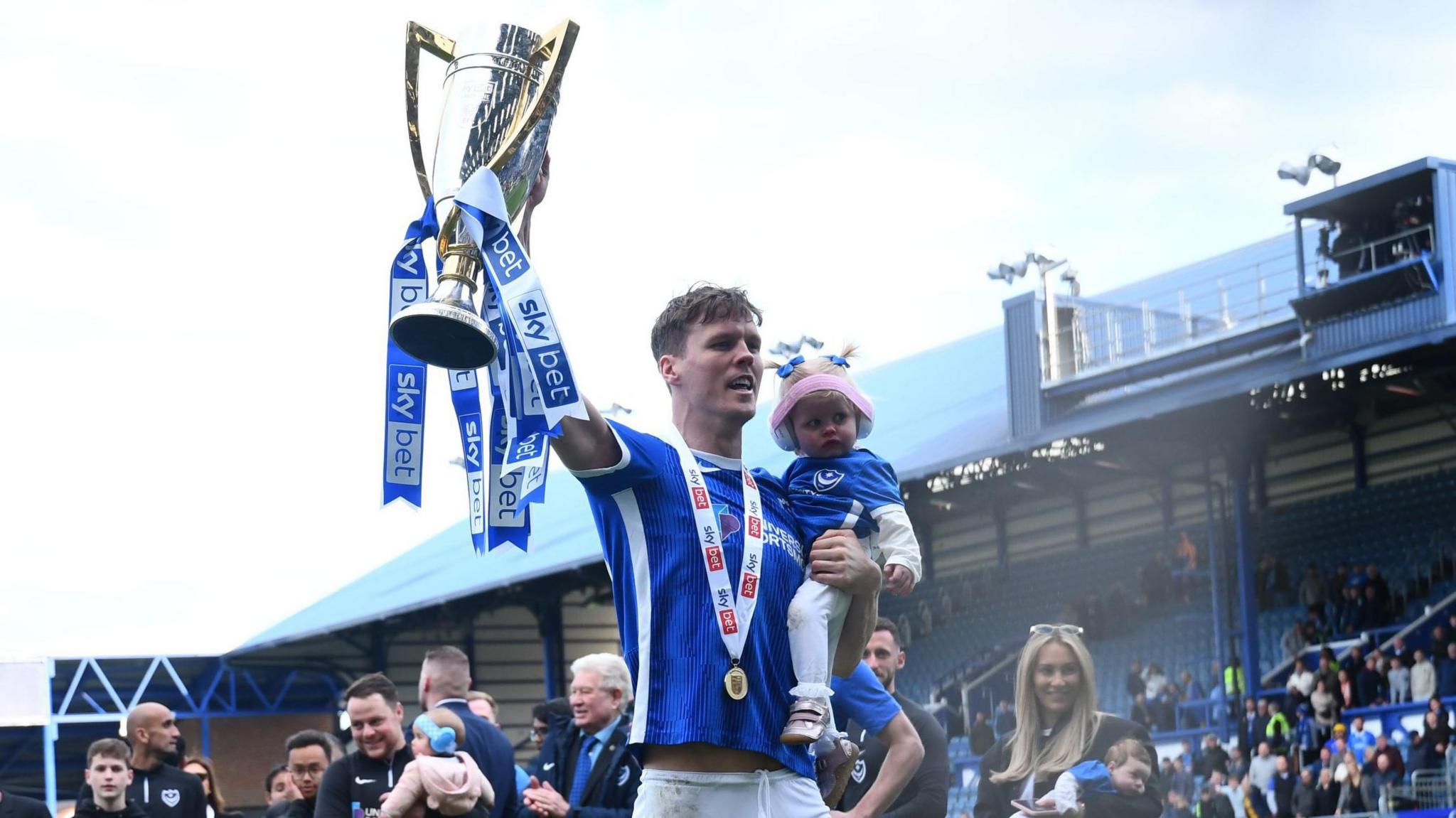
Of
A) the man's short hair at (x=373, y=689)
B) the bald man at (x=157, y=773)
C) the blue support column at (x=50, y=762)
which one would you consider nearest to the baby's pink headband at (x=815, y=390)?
the man's short hair at (x=373, y=689)

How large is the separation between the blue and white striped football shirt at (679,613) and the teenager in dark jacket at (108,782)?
5401 mm

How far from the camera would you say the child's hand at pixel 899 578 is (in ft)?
12.0

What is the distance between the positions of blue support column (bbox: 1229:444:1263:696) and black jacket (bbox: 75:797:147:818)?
14227 millimetres

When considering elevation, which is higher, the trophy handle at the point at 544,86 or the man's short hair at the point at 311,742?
the trophy handle at the point at 544,86

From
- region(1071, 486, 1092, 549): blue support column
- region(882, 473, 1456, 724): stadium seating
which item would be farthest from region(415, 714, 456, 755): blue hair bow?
region(1071, 486, 1092, 549): blue support column

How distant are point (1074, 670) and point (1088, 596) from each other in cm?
1908

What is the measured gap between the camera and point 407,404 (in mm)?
3361

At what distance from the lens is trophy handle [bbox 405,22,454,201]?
3.43 m

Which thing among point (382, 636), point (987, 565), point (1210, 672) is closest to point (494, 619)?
point (382, 636)

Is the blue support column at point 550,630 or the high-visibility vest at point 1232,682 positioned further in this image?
the blue support column at point 550,630

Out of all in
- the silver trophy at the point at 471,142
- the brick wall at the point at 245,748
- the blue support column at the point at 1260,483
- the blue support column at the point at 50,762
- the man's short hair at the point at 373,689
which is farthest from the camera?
the brick wall at the point at 245,748

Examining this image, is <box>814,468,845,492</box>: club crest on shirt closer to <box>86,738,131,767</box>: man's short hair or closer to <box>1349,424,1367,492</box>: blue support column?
<box>86,738,131,767</box>: man's short hair

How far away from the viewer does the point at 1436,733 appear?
591 inches

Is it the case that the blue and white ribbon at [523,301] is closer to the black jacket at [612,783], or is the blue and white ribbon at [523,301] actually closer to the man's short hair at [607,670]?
the black jacket at [612,783]
